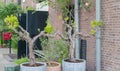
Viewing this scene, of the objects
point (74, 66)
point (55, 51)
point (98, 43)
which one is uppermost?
point (98, 43)

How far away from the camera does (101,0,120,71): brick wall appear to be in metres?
7.26

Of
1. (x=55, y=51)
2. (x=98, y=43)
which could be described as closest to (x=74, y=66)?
(x=98, y=43)

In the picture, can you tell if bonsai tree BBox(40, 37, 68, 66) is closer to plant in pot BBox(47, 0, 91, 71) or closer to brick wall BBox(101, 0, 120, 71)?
plant in pot BBox(47, 0, 91, 71)

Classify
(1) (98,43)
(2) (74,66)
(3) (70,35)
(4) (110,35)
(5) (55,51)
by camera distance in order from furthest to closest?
(5) (55,51), (1) (98,43), (3) (70,35), (4) (110,35), (2) (74,66)

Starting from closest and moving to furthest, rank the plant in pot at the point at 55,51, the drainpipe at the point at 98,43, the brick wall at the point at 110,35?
1. the brick wall at the point at 110,35
2. the drainpipe at the point at 98,43
3. the plant in pot at the point at 55,51

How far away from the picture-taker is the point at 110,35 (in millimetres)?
7625

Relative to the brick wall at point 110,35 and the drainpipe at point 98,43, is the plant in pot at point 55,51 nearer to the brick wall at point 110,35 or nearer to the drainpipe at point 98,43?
the drainpipe at point 98,43

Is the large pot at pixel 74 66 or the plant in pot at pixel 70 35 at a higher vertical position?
the plant in pot at pixel 70 35

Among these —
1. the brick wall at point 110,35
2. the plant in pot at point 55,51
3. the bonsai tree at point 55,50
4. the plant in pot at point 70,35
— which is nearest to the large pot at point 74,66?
the plant in pot at point 70,35

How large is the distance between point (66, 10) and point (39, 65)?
3.60 m

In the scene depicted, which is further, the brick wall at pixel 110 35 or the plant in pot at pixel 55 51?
the plant in pot at pixel 55 51

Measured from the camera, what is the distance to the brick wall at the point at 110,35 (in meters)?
7.26

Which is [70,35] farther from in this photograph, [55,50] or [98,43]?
[55,50]

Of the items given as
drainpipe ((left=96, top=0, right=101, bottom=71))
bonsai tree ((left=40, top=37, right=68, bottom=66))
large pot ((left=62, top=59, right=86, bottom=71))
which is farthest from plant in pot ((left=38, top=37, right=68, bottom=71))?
large pot ((left=62, top=59, right=86, bottom=71))
